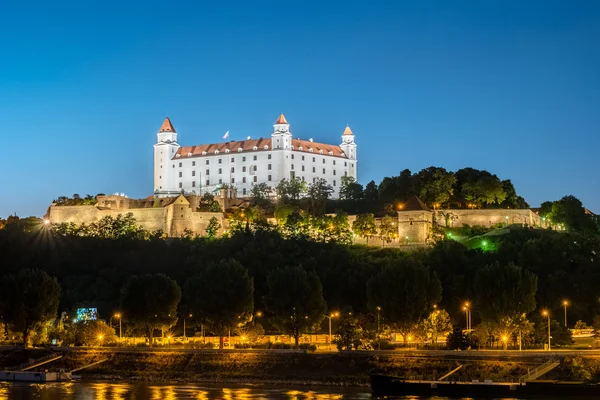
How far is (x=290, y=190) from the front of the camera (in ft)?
435

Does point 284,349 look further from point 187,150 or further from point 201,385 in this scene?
point 187,150

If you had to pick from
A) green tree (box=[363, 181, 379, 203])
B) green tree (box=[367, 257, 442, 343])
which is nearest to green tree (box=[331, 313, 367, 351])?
green tree (box=[367, 257, 442, 343])

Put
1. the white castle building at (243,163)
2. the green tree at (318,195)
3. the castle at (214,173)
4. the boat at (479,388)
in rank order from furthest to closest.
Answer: the white castle building at (243,163) → the green tree at (318,195) → the castle at (214,173) → the boat at (479,388)

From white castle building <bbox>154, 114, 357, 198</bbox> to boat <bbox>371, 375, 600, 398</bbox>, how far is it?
86917mm

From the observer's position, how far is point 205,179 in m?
145

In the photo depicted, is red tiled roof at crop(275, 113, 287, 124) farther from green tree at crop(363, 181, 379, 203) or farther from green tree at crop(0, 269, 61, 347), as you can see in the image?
green tree at crop(0, 269, 61, 347)

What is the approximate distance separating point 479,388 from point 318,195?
81.8 meters

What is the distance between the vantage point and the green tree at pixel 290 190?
132 m

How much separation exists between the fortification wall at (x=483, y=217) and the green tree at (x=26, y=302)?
46.0m

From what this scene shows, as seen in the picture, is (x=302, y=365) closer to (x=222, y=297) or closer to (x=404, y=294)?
(x=404, y=294)

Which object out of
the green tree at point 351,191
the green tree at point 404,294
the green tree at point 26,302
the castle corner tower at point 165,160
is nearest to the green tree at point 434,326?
the green tree at point 404,294

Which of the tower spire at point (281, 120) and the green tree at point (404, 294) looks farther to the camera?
the tower spire at point (281, 120)

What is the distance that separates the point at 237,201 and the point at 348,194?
17751 mm

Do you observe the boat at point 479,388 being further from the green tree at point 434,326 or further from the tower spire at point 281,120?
the tower spire at point 281,120
